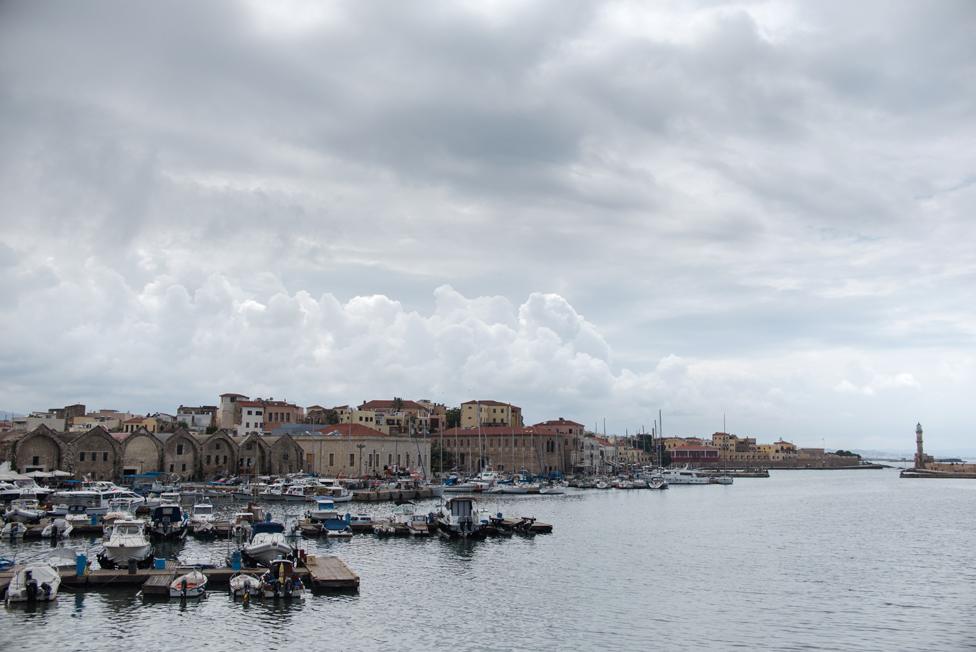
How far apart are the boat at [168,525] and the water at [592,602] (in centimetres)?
260

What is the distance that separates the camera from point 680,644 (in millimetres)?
28578

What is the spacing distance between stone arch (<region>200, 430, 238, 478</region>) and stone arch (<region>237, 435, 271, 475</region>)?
0.96m

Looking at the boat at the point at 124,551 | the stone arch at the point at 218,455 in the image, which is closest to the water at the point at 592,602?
the boat at the point at 124,551

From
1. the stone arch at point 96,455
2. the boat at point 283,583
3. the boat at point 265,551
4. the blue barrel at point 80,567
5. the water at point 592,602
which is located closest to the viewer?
the water at point 592,602

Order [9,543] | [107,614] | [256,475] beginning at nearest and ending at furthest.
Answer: [107,614] < [9,543] < [256,475]

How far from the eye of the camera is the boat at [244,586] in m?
33.4

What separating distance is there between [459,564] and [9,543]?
27.0 m

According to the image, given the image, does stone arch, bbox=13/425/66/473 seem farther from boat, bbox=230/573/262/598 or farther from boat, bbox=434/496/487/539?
boat, bbox=230/573/262/598

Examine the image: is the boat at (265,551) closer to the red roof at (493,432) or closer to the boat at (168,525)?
the boat at (168,525)

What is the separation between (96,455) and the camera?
9988cm

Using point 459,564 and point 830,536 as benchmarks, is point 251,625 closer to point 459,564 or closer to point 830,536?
point 459,564

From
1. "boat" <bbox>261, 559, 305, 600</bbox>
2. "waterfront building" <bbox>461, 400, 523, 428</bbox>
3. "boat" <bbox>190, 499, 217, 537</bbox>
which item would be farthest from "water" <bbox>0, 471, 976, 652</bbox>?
"waterfront building" <bbox>461, 400, 523, 428</bbox>

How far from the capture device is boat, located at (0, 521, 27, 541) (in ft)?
165

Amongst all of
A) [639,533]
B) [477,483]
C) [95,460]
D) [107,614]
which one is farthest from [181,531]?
[477,483]
